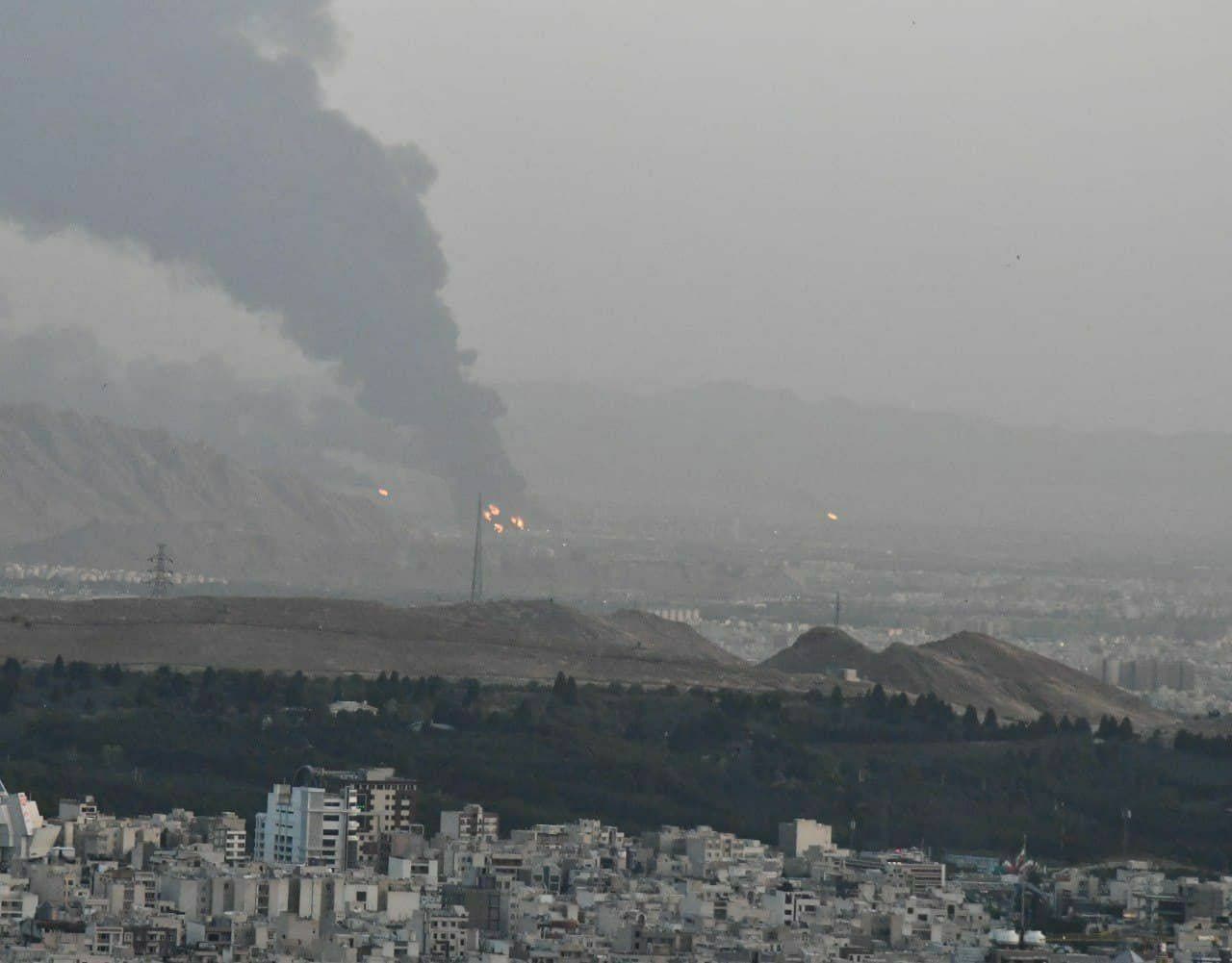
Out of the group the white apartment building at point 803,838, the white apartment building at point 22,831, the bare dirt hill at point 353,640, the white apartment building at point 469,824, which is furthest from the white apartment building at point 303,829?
the bare dirt hill at point 353,640

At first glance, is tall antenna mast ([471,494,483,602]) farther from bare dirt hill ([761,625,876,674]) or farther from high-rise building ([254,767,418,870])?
high-rise building ([254,767,418,870])

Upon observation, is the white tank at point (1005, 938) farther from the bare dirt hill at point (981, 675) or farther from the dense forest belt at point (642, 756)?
the bare dirt hill at point (981, 675)

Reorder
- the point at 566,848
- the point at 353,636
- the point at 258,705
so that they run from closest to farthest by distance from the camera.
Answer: the point at 566,848
the point at 258,705
the point at 353,636

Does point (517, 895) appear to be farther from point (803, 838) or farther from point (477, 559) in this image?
point (477, 559)

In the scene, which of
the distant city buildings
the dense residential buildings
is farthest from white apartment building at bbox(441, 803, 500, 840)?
the distant city buildings

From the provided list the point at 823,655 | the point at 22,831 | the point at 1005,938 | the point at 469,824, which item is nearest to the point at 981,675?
the point at 823,655

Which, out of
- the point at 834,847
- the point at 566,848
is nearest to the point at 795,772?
the point at 834,847

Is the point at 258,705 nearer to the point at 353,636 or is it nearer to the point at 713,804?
the point at 713,804
